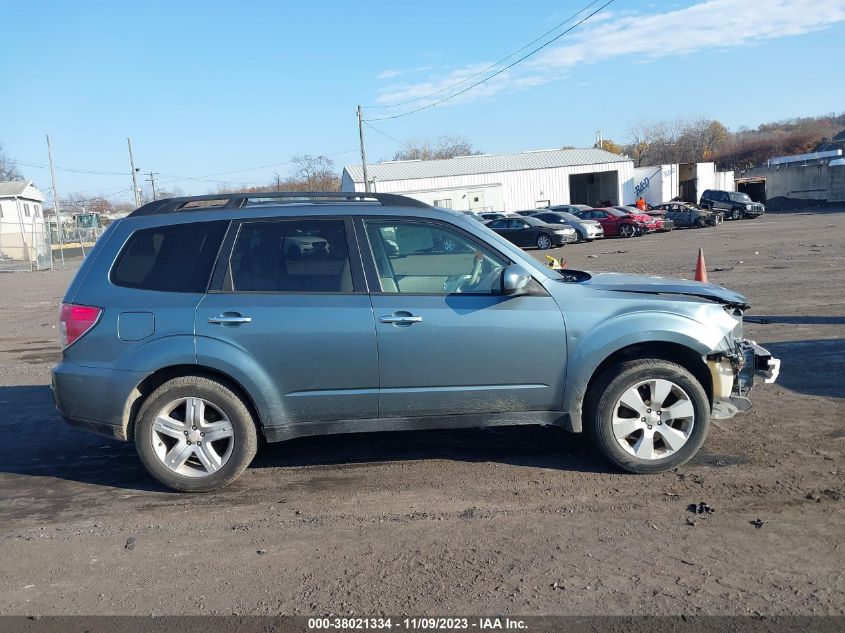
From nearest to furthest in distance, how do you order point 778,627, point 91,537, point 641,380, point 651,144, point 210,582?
point 778,627
point 210,582
point 91,537
point 641,380
point 651,144

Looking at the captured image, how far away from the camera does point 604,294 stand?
16.3ft

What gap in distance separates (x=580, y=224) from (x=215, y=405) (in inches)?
1264

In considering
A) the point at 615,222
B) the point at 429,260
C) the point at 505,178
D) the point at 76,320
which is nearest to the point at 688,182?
the point at 505,178

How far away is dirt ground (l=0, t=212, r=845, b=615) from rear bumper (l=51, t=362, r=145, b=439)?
1.71 feet

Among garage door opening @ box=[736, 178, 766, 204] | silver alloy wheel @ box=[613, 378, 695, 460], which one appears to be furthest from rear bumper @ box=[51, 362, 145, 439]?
garage door opening @ box=[736, 178, 766, 204]

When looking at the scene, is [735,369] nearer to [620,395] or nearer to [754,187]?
[620,395]

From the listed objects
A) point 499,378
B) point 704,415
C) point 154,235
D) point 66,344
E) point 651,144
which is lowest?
point 704,415

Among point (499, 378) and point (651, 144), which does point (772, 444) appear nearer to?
point (499, 378)

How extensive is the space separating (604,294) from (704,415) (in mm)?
1064

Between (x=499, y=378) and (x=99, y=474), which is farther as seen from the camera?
(x=99, y=474)

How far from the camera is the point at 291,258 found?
16.4 ft

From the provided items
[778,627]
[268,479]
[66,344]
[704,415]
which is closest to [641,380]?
[704,415]

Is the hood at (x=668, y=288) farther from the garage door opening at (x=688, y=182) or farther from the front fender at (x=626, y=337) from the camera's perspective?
the garage door opening at (x=688, y=182)

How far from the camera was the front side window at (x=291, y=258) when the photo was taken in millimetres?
4941
